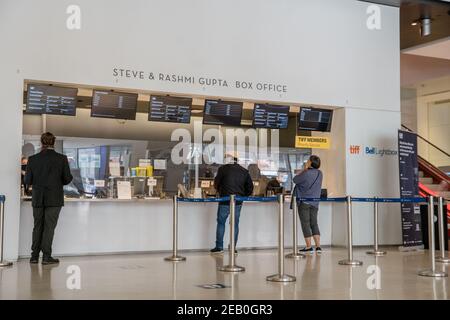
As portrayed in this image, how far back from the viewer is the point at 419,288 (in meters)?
5.08

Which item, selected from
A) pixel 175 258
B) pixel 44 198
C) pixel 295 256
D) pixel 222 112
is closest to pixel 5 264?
pixel 44 198

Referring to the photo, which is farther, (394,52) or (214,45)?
(394,52)

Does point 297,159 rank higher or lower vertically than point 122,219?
higher

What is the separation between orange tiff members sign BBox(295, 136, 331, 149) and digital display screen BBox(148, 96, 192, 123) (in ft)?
6.59

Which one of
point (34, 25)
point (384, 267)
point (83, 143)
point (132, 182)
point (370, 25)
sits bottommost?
point (384, 267)

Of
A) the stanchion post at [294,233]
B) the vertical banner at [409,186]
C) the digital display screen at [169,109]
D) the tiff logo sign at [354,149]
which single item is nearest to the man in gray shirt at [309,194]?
the stanchion post at [294,233]

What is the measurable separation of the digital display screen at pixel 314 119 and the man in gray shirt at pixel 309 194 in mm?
1141

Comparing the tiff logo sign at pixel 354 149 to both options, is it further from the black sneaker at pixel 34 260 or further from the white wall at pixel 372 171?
the black sneaker at pixel 34 260

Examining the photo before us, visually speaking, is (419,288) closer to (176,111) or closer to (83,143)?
(176,111)

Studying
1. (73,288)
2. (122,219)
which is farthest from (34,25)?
(73,288)

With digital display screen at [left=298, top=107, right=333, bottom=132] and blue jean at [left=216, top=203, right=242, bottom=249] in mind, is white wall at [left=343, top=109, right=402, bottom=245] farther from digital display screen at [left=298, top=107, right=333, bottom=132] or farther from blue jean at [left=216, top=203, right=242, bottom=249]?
blue jean at [left=216, top=203, right=242, bottom=249]

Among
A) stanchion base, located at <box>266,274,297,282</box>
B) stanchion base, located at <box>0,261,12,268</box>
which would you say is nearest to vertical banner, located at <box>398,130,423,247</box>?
stanchion base, located at <box>266,274,297,282</box>
